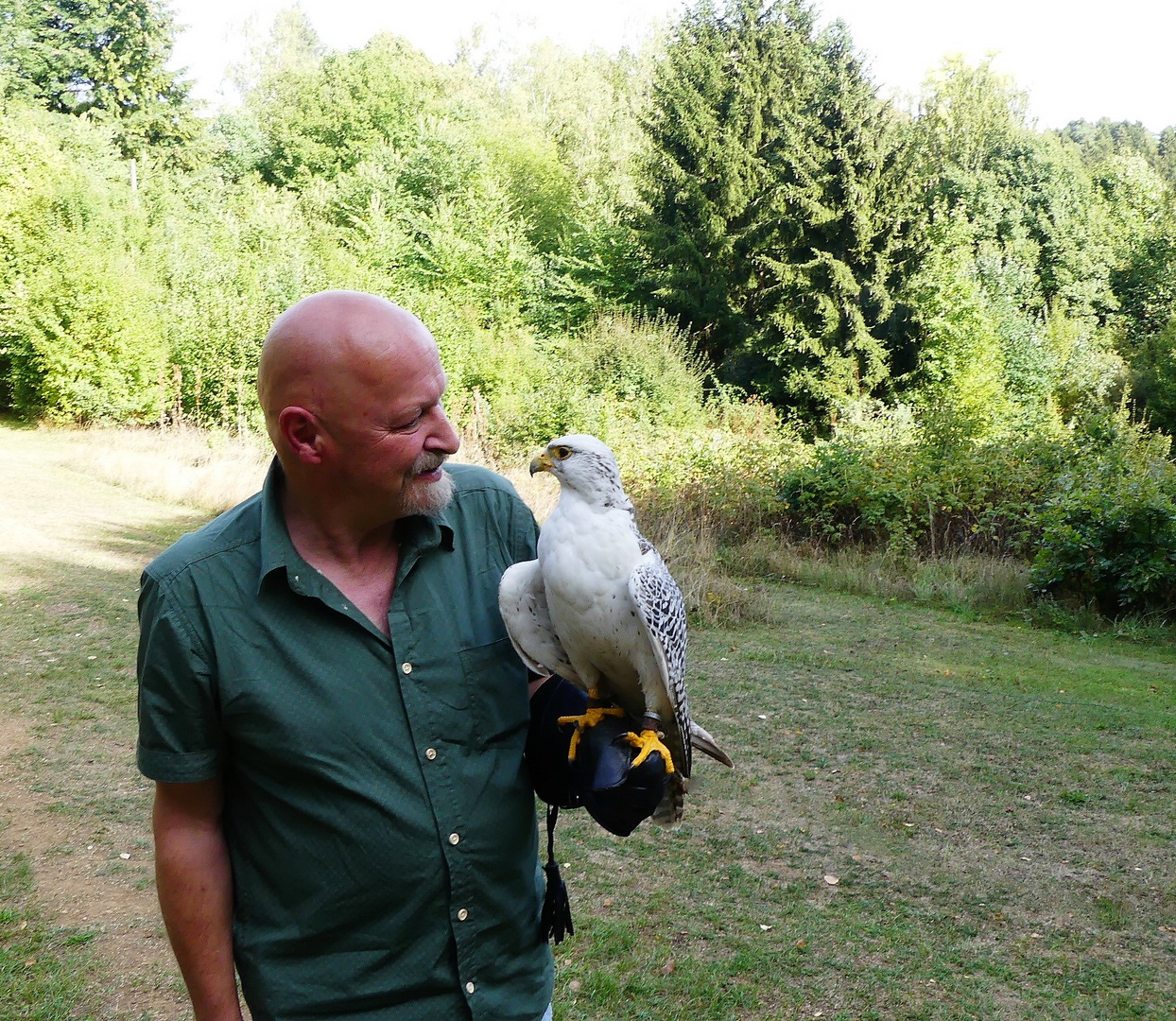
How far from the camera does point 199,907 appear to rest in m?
1.66

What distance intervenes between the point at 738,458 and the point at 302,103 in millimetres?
28961

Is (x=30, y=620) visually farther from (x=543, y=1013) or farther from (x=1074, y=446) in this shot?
(x=1074, y=446)

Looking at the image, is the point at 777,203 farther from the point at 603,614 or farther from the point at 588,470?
the point at 603,614

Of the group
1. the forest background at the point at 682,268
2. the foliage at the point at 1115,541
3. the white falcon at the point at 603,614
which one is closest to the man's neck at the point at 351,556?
the white falcon at the point at 603,614

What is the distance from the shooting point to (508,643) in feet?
6.31

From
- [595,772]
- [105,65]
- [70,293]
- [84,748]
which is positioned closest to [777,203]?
[70,293]

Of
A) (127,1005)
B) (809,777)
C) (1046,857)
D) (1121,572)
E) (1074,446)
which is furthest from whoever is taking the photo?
(1074,446)

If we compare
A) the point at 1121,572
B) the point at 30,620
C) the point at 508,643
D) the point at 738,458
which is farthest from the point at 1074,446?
the point at 508,643

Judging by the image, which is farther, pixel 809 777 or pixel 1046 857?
pixel 809 777

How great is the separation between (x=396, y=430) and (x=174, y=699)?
0.56 metres

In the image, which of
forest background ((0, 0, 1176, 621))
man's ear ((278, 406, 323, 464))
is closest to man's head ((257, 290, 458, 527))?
man's ear ((278, 406, 323, 464))

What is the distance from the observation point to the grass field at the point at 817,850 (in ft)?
13.5

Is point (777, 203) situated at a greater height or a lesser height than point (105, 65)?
lesser

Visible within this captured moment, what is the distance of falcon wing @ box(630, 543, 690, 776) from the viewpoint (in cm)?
226
